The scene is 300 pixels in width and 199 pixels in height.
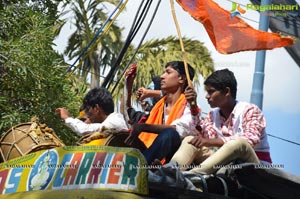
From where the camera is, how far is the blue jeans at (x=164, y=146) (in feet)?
22.7

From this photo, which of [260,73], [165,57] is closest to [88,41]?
[165,57]

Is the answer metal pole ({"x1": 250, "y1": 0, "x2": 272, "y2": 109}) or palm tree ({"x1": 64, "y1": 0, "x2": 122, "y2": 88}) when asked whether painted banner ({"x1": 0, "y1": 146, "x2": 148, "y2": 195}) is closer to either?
metal pole ({"x1": 250, "y1": 0, "x2": 272, "y2": 109})

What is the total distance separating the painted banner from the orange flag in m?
3.18

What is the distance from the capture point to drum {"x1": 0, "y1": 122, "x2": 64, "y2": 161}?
6.95 m

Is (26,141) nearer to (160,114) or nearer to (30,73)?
(160,114)

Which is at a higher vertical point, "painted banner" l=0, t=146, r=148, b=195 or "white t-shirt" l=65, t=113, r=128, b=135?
"white t-shirt" l=65, t=113, r=128, b=135

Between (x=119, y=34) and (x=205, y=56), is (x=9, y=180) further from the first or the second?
(x=119, y=34)

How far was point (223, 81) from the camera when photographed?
7305 millimetres

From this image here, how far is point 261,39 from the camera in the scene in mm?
8977

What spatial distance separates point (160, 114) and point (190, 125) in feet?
1.96

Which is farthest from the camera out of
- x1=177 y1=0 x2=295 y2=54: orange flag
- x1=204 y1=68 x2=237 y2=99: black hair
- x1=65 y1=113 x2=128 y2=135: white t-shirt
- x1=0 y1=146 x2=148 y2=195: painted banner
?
x1=177 y1=0 x2=295 y2=54: orange flag

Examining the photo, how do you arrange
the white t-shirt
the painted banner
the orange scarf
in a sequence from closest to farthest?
1. the painted banner
2. the white t-shirt
3. the orange scarf

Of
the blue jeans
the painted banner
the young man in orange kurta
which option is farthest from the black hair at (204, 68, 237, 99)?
the painted banner

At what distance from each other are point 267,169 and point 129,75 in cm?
245
